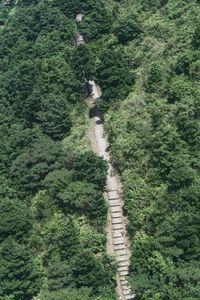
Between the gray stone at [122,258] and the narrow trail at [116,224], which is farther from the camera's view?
the gray stone at [122,258]

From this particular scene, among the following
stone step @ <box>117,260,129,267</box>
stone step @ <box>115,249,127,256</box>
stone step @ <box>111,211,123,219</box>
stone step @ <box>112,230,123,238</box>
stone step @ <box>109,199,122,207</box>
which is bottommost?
stone step @ <box>117,260,129,267</box>

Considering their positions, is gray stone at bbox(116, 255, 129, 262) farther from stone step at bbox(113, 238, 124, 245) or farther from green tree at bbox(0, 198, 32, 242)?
green tree at bbox(0, 198, 32, 242)

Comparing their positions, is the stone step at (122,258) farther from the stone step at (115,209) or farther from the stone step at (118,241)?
the stone step at (115,209)

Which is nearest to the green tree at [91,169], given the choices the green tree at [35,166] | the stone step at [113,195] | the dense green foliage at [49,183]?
the dense green foliage at [49,183]

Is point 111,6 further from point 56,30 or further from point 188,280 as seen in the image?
point 188,280

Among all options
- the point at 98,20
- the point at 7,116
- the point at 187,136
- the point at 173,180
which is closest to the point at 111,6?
the point at 98,20

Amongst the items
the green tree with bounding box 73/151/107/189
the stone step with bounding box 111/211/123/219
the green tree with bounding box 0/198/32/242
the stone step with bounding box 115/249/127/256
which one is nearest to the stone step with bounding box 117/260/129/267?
the stone step with bounding box 115/249/127/256

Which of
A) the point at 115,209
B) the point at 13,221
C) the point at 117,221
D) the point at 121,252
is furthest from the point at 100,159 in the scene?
the point at 13,221

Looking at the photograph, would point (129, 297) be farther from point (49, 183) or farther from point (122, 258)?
point (49, 183)
